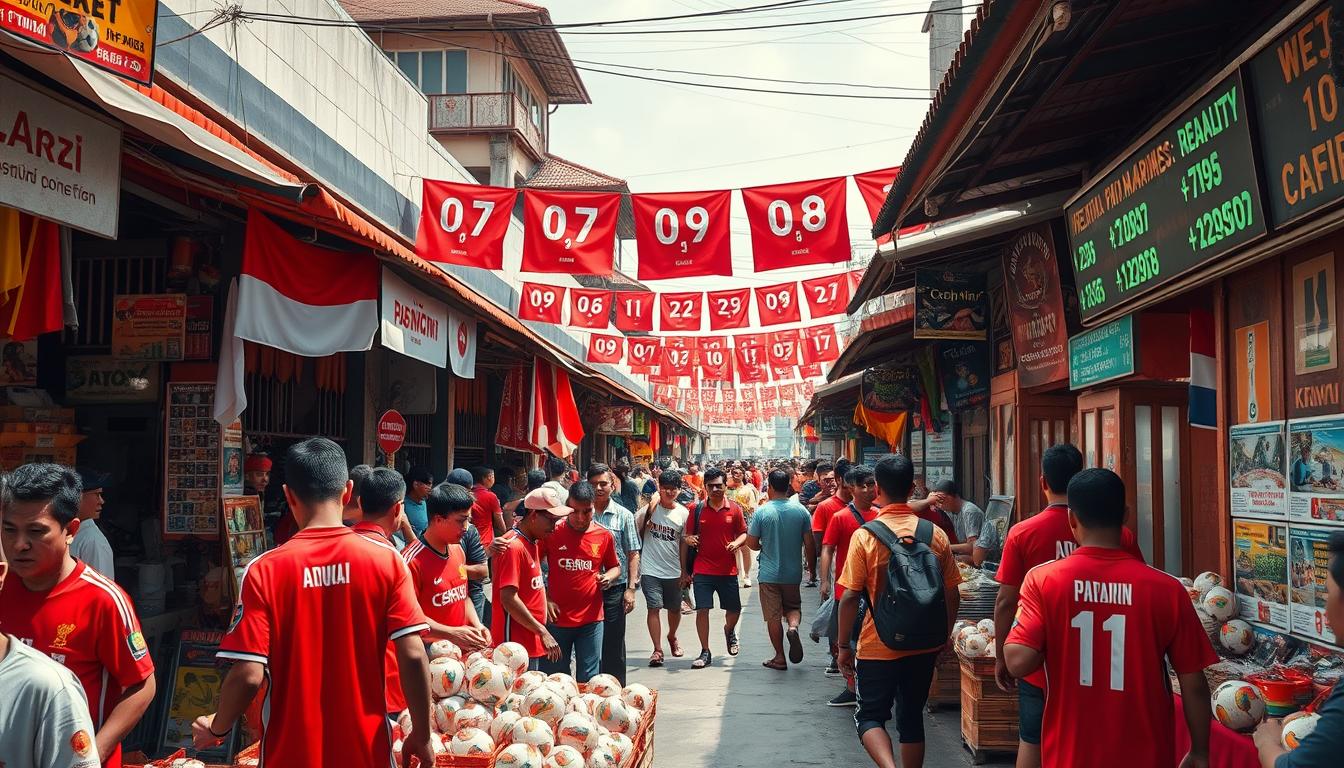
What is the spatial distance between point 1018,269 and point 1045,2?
5.30 meters

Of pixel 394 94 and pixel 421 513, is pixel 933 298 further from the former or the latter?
pixel 394 94

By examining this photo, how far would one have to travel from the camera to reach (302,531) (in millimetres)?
3770

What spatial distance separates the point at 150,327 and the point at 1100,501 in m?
6.43

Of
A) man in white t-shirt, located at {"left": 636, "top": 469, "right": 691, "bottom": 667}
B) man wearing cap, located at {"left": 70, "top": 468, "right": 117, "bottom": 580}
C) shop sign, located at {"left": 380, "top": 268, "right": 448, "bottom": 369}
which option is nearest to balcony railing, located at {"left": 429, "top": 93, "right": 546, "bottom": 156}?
man in white t-shirt, located at {"left": 636, "top": 469, "right": 691, "bottom": 667}

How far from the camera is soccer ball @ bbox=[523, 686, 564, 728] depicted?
17.6ft

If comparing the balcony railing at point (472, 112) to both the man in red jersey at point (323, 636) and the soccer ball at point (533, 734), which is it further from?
the man in red jersey at point (323, 636)

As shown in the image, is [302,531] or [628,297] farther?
[628,297]

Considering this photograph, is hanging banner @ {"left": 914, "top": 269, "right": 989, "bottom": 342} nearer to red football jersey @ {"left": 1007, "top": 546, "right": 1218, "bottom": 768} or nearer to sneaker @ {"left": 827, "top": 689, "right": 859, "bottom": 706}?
sneaker @ {"left": 827, "top": 689, "right": 859, "bottom": 706}

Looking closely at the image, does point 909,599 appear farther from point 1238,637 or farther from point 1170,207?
point 1170,207

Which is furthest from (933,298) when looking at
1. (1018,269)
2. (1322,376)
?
(1322,376)

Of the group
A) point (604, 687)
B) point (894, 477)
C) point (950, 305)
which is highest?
point (950, 305)

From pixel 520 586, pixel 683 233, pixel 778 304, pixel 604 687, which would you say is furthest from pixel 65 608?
pixel 778 304

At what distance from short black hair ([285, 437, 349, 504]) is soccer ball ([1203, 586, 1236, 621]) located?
4.46m

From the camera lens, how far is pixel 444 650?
582 cm
